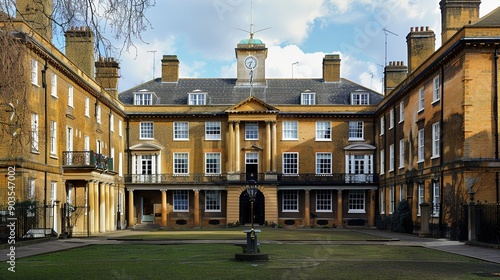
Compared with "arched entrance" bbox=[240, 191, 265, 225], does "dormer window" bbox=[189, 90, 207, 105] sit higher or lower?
higher

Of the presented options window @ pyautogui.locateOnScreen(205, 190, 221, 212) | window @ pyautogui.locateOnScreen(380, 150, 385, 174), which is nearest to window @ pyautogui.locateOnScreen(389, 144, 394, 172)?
window @ pyautogui.locateOnScreen(380, 150, 385, 174)

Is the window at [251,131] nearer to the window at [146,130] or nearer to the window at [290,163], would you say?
the window at [290,163]

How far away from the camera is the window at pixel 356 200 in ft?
164

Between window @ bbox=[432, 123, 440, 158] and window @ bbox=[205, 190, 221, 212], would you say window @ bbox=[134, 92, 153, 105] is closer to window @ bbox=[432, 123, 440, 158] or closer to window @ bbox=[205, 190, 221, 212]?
window @ bbox=[205, 190, 221, 212]

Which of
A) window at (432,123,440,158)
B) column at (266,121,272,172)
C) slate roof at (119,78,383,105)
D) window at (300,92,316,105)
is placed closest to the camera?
window at (432,123,440,158)

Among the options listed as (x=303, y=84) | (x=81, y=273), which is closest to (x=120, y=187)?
(x=303, y=84)

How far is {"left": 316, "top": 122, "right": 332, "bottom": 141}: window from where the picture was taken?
4991 centimetres

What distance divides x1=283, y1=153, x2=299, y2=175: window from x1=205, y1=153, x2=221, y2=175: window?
539 centimetres

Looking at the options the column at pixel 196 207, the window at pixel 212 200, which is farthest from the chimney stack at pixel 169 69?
the column at pixel 196 207

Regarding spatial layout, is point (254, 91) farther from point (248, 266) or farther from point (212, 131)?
point (248, 266)

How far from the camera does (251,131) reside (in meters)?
49.6

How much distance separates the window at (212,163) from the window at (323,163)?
318 inches

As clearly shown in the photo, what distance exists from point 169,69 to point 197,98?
445 centimetres

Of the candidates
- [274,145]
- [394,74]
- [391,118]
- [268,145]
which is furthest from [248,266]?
[394,74]
